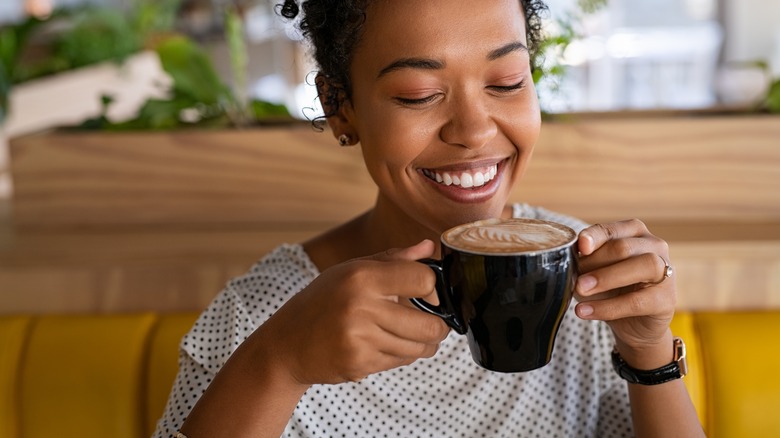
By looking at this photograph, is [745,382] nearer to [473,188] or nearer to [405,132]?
[473,188]

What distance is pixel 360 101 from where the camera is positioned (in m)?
1.19

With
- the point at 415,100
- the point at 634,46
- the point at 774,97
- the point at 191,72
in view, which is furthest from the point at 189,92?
the point at 634,46

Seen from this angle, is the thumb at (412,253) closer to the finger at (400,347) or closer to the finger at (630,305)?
the finger at (400,347)

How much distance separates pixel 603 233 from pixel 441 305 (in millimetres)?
222

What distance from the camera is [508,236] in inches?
→ 35.1

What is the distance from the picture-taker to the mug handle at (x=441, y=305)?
89 cm

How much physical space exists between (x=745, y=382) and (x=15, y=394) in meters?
1.28

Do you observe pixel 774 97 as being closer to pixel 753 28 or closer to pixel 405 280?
pixel 405 280

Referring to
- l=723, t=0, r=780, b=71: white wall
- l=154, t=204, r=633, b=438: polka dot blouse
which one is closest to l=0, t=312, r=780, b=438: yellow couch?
l=154, t=204, r=633, b=438: polka dot blouse

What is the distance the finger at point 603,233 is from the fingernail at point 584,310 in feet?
0.20

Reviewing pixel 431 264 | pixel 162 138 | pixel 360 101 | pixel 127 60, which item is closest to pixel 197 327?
pixel 360 101

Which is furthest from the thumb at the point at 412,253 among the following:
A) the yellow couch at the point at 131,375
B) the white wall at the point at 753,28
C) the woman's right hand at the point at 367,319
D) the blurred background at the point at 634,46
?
the white wall at the point at 753,28

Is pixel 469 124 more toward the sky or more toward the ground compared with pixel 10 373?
more toward the sky

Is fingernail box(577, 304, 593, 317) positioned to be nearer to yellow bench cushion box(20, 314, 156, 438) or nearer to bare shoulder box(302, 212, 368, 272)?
bare shoulder box(302, 212, 368, 272)
